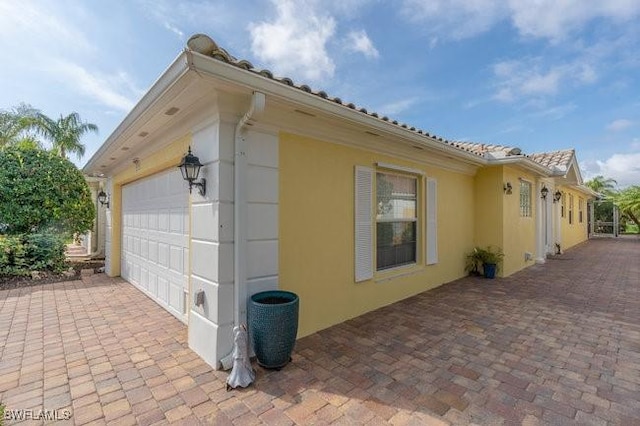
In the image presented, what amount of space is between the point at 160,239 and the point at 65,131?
17.8 meters

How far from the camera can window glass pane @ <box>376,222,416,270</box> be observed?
5645mm

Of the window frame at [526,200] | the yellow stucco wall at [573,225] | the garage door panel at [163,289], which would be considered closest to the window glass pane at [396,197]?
the garage door panel at [163,289]

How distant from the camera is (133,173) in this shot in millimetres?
6562

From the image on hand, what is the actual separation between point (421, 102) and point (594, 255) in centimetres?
950

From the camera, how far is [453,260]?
24.5 ft

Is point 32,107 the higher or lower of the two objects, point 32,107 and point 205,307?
the higher

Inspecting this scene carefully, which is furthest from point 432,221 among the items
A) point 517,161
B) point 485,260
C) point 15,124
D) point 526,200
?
point 15,124

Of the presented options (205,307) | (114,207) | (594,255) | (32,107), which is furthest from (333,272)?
(32,107)

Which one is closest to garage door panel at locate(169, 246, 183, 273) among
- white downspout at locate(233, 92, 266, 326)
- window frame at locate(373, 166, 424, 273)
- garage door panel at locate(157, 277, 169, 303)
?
garage door panel at locate(157, 277, 169, 303)

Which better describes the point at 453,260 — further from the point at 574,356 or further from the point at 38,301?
the point at 38,301

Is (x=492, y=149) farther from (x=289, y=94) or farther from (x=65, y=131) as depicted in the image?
(x=65, y=131)

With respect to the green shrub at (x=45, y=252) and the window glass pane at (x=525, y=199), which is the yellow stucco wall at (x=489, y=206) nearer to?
the window glass pane at (x=525, y=199)

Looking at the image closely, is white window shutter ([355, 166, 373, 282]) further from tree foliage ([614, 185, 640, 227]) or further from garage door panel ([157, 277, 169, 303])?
tree foliage ([614, 185, 640, 227])

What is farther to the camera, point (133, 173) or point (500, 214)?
point (500, 214)
